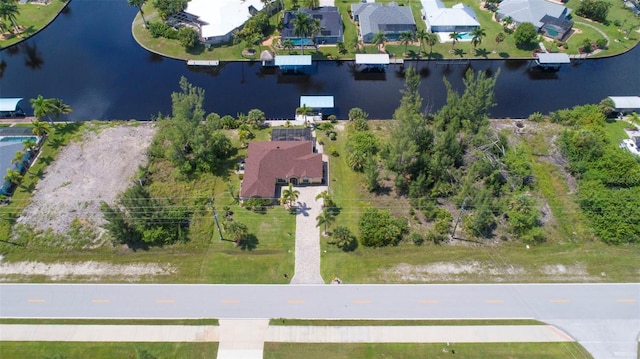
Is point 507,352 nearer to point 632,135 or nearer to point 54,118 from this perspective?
point 632,135

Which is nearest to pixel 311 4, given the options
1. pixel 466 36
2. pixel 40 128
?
pixel 466 36

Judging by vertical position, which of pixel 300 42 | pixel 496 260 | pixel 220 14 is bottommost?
pixel 496 260

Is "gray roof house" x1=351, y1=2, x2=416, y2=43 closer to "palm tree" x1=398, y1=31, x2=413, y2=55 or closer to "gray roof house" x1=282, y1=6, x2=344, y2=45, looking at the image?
"palm tree" x1=398, y1=31, x2=413, y2=55

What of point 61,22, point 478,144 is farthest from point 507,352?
point 61,22

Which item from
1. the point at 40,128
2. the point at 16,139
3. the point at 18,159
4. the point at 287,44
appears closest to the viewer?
the point at 18,159

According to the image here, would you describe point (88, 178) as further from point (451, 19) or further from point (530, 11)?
point (530, 11)
